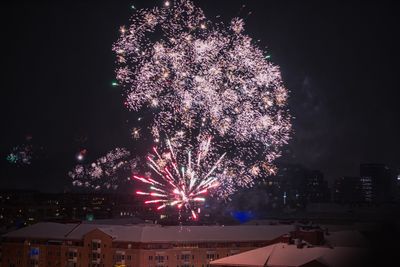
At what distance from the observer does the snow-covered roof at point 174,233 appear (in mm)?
71000

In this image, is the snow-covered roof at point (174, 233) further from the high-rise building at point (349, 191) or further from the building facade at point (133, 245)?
the high-rise building at point (349, 191)

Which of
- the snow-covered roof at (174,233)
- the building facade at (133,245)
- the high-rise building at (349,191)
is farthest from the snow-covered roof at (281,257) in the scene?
the high-rise building at (349,191)

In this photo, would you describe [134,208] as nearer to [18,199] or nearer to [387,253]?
[18,199]

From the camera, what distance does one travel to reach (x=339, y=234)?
64562 mm

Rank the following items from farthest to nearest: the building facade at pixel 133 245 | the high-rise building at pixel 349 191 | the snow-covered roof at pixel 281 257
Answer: the high-rise building at pixel 349 191
the building facade at pixel 133 245
the snow-covered roof at pixel 281 257

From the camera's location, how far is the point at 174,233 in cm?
7194

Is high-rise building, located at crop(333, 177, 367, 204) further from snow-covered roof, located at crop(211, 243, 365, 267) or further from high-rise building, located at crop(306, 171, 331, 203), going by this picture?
snow-covered roof, located at crop(211, 243, 365, 267)

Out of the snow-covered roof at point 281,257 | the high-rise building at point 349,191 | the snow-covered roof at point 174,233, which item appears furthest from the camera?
the high-rise building at point 349,191

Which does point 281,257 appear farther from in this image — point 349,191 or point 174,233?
point 349,191

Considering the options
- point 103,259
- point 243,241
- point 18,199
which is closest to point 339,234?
point 243,241

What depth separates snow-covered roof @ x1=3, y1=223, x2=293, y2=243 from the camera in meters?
71.0

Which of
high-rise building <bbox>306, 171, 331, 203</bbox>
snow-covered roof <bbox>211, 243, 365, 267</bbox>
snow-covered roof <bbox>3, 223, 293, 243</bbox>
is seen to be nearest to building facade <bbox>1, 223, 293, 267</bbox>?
snow-covered roof <bbox>3, 223, 293, 243</bbox>

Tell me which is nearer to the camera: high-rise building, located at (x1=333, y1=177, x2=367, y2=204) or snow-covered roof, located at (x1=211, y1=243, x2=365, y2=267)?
snow-covered roof, located at (x1=211, y1=243, x2=365, y2=267)

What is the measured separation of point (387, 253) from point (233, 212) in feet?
335
